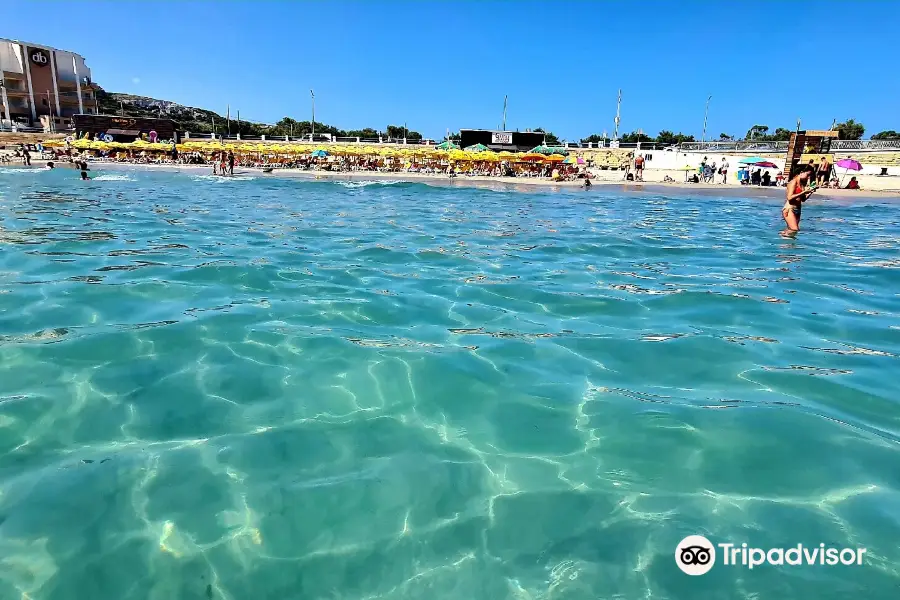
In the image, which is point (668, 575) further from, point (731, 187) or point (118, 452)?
point (731, 187)

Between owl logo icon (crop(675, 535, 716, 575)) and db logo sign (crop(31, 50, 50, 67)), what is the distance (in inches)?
2894

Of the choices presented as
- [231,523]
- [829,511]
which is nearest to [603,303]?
[829,511]

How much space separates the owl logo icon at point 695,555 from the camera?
84.0 inches

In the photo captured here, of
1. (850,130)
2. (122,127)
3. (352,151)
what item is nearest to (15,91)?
(122,127)

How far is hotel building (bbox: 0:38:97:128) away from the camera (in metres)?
54.5

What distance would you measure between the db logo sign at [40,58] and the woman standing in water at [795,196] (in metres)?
70.5

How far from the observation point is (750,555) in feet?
7.20

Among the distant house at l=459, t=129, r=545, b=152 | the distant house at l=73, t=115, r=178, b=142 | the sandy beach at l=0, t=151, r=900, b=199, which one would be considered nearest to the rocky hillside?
the distant house at l=73, t=115, r=178, b=142

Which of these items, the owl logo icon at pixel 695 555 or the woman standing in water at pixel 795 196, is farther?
the woman standing in water at pixel 795 196

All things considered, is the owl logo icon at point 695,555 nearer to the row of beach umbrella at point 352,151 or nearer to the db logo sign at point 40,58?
the row of beach umbrella at point 352,151

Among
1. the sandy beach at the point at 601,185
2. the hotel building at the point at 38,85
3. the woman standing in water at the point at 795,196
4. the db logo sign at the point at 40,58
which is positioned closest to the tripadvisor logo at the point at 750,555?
the woman standing in water at the point at 795,196

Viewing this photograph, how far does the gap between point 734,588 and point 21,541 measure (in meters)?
2.83

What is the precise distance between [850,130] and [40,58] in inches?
3192

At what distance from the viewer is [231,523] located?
2340 millimetres
